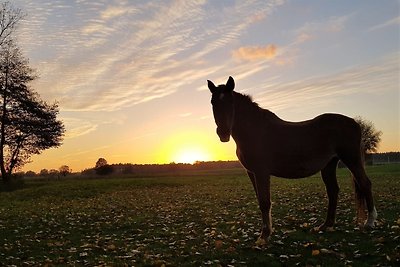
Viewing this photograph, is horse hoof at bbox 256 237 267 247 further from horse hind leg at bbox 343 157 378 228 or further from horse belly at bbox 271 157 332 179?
horse hind leg at bbox 343 157 378 228

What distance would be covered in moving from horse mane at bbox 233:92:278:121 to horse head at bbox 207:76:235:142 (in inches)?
21.1

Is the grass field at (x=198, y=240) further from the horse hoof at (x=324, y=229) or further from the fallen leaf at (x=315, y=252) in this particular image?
the horse hoof at (x=324, y=229)

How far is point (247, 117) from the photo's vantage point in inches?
385

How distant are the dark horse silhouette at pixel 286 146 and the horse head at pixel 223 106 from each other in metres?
0.03

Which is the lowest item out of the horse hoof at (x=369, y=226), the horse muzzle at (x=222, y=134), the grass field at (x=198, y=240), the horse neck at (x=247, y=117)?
the grass field at (x=198, y=240)

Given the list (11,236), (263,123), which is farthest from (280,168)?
(11,236)

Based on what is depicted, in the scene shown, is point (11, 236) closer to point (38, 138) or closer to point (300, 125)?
point (300, 125)

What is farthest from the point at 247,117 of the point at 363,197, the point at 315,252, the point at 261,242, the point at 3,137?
the point at 3,137

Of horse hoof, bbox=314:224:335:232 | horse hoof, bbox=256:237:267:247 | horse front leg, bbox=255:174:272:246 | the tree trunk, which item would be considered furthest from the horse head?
the tree trunk

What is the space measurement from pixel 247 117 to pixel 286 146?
1269 mm

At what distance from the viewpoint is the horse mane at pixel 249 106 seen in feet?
32.1

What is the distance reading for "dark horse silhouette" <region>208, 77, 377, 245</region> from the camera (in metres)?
9.58

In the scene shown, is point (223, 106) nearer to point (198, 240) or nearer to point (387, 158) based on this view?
point (198, 240)

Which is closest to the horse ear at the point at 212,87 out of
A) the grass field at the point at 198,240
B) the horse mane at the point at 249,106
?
Answer: the horse mane at the point at 249,106
